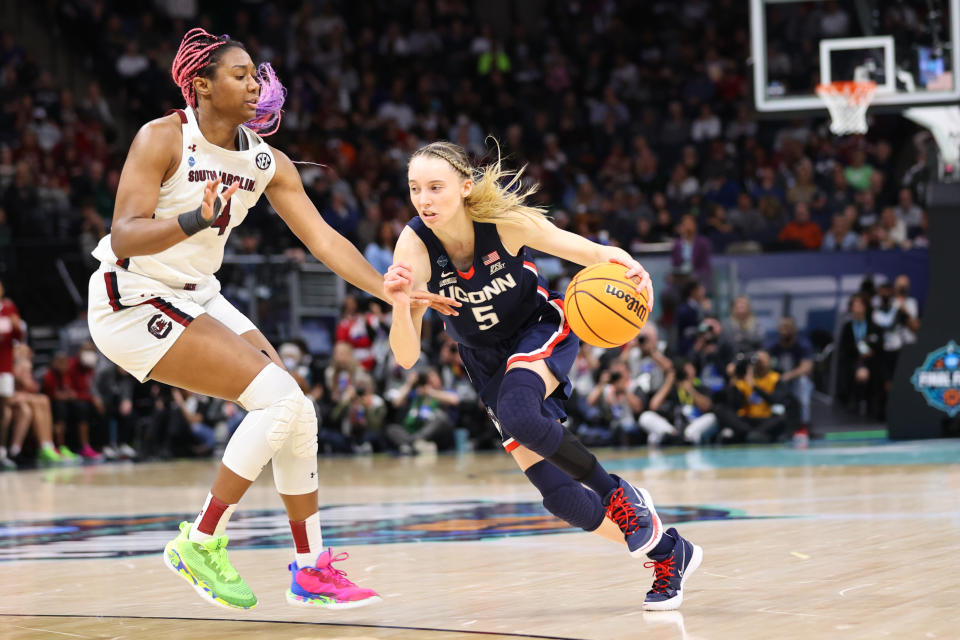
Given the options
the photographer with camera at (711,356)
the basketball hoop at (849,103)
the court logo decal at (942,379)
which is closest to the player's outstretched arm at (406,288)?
the basketball hoop at (849,103)

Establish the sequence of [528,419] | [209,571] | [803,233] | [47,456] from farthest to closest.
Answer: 1. [803,233]
2. [47,456]
3. [209,571]
4. [528,419]

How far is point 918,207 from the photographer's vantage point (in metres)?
17.2

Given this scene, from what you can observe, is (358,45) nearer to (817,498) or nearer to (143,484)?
(143,484)

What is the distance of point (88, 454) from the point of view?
15891mm

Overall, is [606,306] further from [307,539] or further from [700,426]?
[700,426]

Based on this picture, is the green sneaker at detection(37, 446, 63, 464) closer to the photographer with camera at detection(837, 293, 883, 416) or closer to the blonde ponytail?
the photographer with camera at detection(837, 293, 883, 416)

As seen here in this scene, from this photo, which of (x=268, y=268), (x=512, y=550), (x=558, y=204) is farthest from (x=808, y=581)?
(x=558, y=204)

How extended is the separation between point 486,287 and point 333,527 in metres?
3.18

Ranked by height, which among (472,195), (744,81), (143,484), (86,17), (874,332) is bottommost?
(143,484)

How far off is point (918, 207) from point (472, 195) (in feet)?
44.3

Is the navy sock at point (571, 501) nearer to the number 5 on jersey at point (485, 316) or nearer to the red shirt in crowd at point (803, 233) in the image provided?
the number 5 on jersey at point (485, 316)

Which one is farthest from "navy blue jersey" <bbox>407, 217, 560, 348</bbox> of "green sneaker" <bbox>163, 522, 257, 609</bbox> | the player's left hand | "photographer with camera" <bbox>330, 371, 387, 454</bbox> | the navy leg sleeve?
"photographer with camera" <bbox>330, 371, 387, 454</bbox>

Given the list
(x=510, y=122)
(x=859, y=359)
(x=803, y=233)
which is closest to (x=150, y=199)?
(x=859, y=359)

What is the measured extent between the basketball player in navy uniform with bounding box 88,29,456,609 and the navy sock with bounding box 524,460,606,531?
2.55 feet
